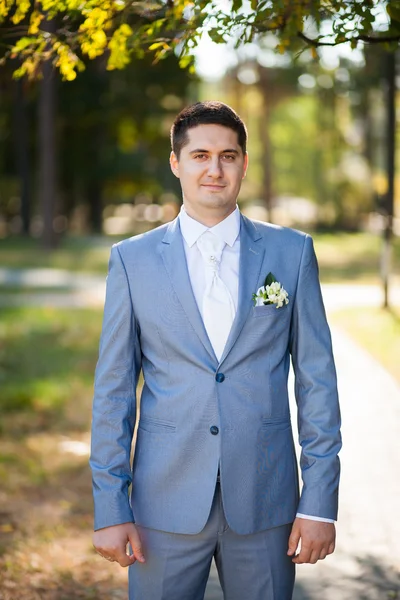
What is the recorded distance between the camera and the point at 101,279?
74.9 ft

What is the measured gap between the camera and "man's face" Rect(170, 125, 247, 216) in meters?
3.15

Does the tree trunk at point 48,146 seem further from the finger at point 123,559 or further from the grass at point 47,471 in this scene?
the finger at point 123,559

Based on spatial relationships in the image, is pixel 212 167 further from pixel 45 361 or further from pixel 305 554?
pixel 45 361

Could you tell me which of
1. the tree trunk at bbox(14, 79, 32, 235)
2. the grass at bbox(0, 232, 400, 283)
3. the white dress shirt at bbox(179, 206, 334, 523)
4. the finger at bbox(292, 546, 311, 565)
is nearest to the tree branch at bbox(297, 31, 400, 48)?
the white dress shirt at bbox(179, 206, 334, 523)

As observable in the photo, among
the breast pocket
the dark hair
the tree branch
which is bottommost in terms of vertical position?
the breast pocket

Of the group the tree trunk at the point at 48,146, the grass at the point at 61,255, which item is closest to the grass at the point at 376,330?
the grass at the point at 61,255

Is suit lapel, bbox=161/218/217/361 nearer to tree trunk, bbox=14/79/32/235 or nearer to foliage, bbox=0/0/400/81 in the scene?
foliage, bbox=0/0/400/81

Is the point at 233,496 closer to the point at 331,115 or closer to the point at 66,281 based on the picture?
the point at 66,281

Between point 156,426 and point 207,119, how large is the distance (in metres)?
1.02

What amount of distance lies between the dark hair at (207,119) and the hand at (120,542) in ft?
4.06

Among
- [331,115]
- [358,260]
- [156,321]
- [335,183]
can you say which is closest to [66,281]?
[358,260]

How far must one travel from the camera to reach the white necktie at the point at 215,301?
3.17 meters

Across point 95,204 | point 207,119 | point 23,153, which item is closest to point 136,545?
point 207,119

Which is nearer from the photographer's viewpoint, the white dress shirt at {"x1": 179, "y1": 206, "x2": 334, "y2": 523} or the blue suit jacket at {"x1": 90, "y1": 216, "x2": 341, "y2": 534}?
the blue suit jacket at {"x1": 90, "y1": 216, "x2": 341, "y2": 534}
